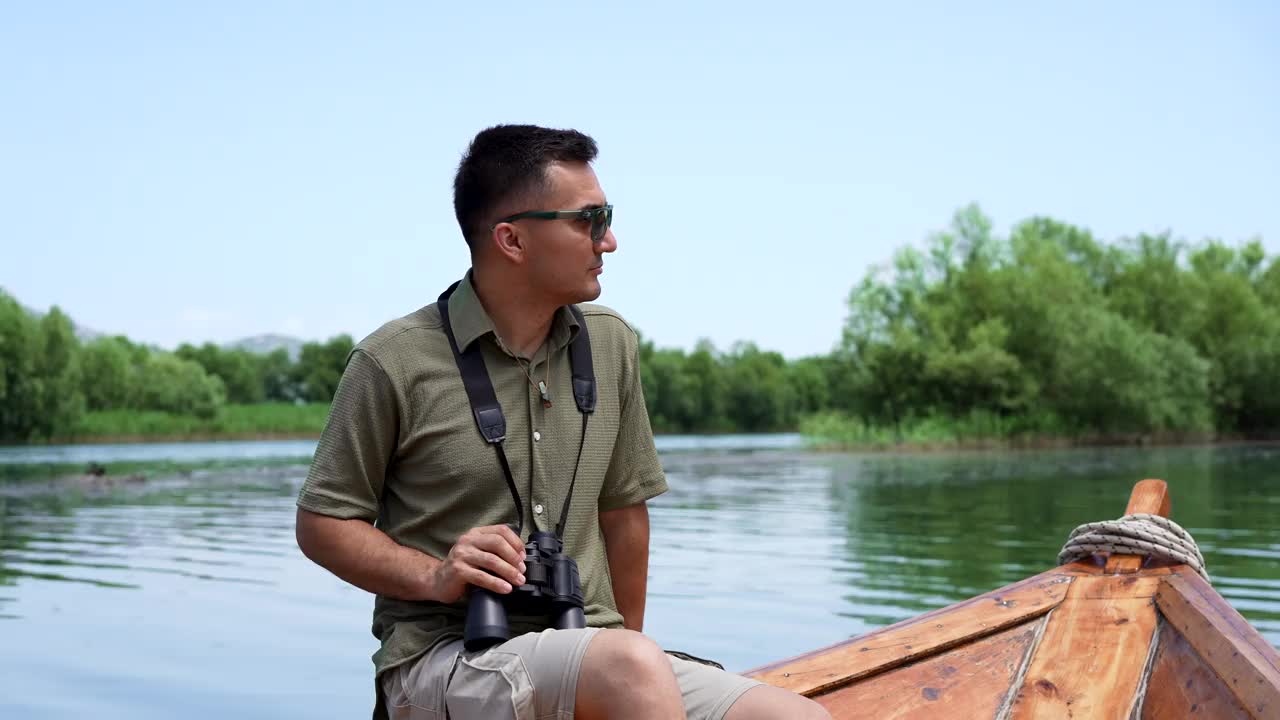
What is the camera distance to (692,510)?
715 inches

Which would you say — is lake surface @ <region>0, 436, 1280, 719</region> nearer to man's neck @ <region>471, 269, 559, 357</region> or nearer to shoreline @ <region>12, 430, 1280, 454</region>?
man's neck @ <region>471, 269, 559, 357</region>

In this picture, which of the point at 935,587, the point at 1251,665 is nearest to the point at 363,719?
the point at 1251,665

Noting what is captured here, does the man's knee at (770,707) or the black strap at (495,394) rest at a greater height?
the black strap at (495,394)

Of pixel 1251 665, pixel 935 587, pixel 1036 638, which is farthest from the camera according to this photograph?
pixel 935 587

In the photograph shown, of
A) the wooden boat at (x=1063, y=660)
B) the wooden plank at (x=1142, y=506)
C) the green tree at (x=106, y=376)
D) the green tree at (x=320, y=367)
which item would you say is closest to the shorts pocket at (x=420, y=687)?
the wooden boat at (x=1063, y=660)

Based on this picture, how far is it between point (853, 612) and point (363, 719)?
4.13 meters

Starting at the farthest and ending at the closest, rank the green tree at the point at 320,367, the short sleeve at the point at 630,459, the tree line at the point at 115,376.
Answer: the green tree at the point at 320,367 → the tree line at the point at 115,376 → the short sleeve at the point at 630,459

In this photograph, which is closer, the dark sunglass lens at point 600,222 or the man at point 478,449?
the man at point 478,449

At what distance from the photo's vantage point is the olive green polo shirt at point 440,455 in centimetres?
210

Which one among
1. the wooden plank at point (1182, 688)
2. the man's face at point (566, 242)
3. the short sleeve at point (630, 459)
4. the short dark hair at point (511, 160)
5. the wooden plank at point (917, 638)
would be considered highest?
the short dark hair at point (511, 160)

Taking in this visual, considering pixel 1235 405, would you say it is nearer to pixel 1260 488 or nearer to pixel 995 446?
pixel 995 446

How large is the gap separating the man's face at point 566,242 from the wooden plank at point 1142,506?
7.51 feet

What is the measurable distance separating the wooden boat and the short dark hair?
1357 mm

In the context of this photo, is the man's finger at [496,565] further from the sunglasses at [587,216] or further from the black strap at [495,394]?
the sunglasses at [587,216]
